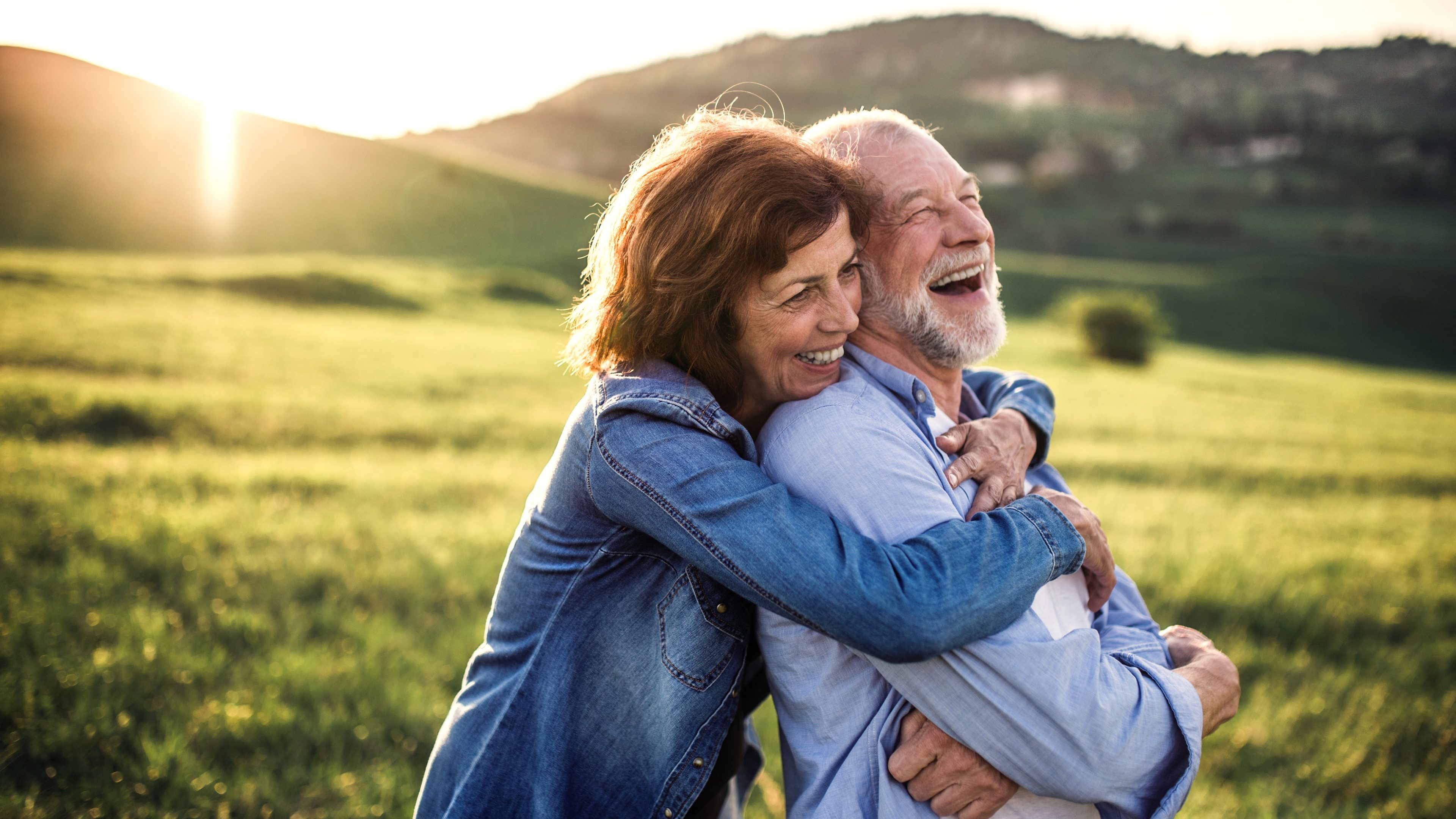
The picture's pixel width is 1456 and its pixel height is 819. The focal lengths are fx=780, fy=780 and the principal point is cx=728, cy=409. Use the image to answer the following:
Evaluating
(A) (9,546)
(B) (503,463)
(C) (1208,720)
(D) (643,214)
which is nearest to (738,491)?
(D) (643,214)

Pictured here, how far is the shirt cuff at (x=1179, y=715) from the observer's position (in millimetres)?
1952

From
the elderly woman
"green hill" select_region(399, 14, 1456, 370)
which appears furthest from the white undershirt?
"green hill" select_region(399, 14, 1456, 370)

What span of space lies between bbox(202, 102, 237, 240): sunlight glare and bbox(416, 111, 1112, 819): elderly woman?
1689 inches

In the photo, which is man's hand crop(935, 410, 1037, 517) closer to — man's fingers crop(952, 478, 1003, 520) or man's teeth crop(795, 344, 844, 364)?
man's fingers crop(952, 478, 1003, 520)

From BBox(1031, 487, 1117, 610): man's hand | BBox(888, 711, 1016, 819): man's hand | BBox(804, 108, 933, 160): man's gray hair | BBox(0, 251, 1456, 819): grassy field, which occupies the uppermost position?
BBox(804, 108, 933, 160): man's gray hair

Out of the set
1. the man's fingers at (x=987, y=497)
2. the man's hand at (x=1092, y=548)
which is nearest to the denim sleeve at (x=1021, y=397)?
the man's hand at (x=1092, y=548)

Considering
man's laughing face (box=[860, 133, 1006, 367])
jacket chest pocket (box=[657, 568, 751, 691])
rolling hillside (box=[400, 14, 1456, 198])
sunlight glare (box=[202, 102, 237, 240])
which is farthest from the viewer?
rolling hillside (box=[400, 14, 1456, 198])

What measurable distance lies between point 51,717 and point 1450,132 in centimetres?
13429

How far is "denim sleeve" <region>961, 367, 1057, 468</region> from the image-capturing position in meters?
2.78

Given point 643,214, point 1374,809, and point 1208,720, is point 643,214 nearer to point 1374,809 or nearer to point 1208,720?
point 1208,720

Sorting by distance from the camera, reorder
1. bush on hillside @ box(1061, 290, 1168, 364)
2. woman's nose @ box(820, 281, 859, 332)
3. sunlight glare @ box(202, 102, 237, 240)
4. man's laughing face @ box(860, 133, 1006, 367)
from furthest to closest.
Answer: sunlight glare @ box(202, 102, 237, 240) → bush on hillside @ box(1061, 290, 1168, 364) → man's laughing face @ box(860, 133, 1006, 367) → woman's nose @ box(820, 281, 859, 332)

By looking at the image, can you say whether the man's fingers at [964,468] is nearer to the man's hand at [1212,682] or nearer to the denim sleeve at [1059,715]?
the denim sleeve at [1059,715]

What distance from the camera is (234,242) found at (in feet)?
122

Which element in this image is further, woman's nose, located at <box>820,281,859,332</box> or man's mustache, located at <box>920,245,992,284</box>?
man's mustache, located at <box>920,245,992,284</box>
